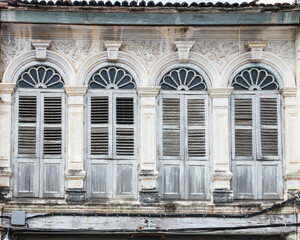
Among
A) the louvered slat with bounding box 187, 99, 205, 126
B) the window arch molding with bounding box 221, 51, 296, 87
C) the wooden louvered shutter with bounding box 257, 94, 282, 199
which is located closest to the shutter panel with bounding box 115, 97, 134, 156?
the louvered slat with bounding box 187, 99, 205, 126

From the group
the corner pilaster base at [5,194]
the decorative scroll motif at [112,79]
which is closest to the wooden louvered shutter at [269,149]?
the decorative scroll motif at [112,79]

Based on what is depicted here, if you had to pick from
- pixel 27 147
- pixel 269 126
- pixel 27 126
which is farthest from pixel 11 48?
pixel 269 126

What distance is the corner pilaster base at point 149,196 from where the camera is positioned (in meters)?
16.0

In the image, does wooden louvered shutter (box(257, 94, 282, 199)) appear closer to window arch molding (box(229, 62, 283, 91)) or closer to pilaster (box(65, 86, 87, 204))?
window arch molding (box(229, 62, 283, 91))

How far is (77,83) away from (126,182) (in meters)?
2.15

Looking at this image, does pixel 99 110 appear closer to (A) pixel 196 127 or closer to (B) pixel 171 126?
(B) pixel 171 126

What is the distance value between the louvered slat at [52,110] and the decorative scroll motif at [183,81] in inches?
81.5

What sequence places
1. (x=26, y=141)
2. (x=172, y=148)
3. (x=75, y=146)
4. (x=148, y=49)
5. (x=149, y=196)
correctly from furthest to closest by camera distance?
(x=148, y=49), (x=172, y=148), (x=26, y=141), (x=75, y=146), (x=149, y=196)

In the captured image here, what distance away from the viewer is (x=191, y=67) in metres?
16.6

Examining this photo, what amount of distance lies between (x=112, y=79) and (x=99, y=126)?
38.5 inches

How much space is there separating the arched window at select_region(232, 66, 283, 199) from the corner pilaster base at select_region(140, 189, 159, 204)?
1539 millimetres

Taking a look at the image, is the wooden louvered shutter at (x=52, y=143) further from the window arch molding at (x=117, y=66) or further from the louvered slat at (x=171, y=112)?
the louvered slat at (x=171, y=112)

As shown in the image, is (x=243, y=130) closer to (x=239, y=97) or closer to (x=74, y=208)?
(x=239, y=97)

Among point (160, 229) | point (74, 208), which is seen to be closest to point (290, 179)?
point (160, 229)
